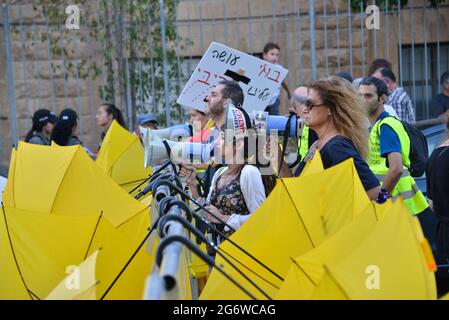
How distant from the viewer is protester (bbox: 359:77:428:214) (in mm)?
6652

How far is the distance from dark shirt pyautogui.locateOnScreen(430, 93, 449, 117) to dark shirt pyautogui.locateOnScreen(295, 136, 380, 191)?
20.5 feet

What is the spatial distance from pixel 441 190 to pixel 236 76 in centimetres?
211

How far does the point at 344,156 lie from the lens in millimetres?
5141

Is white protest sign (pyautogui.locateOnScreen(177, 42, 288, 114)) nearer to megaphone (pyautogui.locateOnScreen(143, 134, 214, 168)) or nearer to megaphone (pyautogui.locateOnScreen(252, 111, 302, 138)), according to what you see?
megaphone (pyautogui.locateOnScreen(252, 111, 302, 138))

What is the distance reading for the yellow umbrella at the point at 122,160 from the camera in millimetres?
6945

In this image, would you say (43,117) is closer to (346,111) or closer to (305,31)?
(305,31)

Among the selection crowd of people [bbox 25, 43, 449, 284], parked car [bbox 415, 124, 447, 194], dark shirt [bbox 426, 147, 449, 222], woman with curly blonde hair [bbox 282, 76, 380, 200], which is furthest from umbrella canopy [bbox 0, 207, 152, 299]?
parked car [bbox 415, 124, 447, 194]

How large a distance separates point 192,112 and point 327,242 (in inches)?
191

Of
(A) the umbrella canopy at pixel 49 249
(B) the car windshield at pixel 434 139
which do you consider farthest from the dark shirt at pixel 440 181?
(B) the car windshield at pixel 434 139

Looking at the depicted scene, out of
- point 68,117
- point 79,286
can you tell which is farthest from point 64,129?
point 79,286

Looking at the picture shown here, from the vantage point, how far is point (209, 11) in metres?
12.1

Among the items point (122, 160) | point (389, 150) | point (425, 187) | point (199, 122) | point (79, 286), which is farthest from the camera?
point (425, 187)

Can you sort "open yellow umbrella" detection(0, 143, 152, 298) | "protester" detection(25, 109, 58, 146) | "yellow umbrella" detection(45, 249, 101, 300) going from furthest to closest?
"protester" detection(25, 109, 58, 146) → "open yellow umbrella" detection(0, 143, 152, 298) → "yellow umbrella" detection(45, 249, 101, 300)

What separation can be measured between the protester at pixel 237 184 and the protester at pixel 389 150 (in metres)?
1.50
